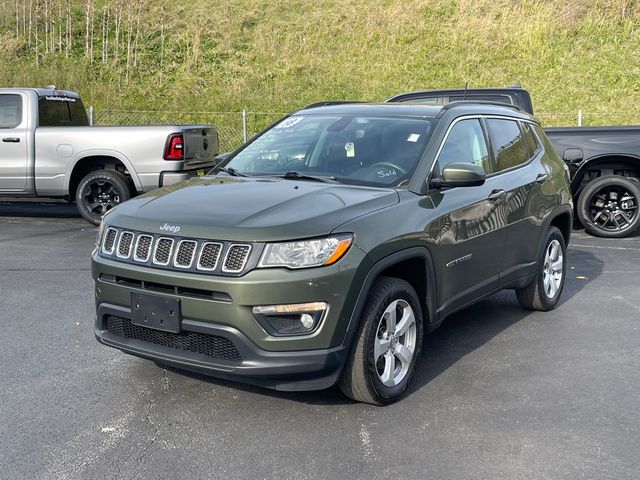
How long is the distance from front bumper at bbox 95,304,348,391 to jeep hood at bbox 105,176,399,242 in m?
0.50

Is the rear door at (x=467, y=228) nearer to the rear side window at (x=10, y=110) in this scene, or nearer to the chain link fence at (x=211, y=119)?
the rear side window at (x=10, y=110)

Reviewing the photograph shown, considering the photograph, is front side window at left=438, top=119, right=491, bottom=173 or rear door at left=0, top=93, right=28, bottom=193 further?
rear door at left=0, top=93, right=28, bottom=193

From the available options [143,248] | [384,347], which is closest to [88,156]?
[143,248]

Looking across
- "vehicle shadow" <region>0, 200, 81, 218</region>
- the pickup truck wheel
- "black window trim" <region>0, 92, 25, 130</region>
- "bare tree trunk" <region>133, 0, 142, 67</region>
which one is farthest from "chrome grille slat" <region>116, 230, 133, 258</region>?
→ "bare tree trunk" <region>133, 0, 142, 67</region>

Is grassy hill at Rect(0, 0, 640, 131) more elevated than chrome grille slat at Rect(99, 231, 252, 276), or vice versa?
grassy hill at Rect(0, 0, 640, 131)

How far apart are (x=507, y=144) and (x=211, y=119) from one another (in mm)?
17767

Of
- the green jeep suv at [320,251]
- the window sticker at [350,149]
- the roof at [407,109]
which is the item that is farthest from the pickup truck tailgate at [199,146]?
the window sticker at [350,149]

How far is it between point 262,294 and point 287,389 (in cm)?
56

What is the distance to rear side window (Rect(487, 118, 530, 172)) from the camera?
5.79 meters

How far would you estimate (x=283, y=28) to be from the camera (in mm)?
28516

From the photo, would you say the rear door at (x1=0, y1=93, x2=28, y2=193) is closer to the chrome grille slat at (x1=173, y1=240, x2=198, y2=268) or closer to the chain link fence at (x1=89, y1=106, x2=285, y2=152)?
the chrome grille slat at (x1=173, y1=240, x2=198, y2=268)

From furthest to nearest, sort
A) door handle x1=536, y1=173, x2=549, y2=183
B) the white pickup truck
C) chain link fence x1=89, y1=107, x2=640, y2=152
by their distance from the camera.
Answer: chain link fence x1=89, y1=107, x2=640, y2=152 < the white pickup truck < door handle x1=536, y1=173, x2=549, y2=183

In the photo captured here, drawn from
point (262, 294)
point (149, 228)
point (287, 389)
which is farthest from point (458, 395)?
point (149, 228)

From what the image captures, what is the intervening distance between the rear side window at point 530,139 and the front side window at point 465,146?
871 millimetres
